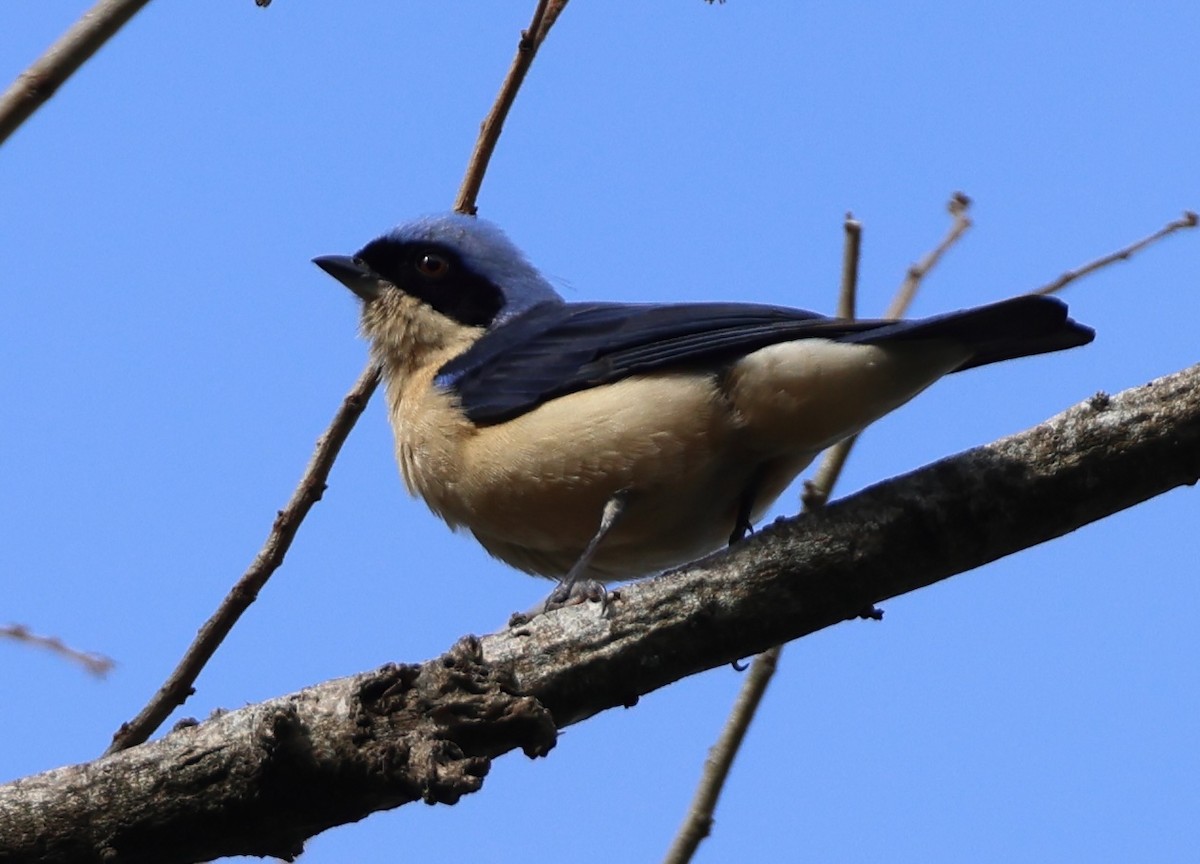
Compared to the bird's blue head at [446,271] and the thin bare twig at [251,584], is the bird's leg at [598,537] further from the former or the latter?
the bird's blue head at [446,271]

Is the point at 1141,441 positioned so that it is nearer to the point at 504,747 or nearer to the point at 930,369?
the point at 930,369

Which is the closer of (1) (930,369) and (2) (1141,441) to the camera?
(2) (1141,441)

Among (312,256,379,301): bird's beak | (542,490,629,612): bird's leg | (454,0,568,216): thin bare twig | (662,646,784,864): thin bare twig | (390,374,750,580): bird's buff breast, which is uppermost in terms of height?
(312,256,379,301): bird's beak

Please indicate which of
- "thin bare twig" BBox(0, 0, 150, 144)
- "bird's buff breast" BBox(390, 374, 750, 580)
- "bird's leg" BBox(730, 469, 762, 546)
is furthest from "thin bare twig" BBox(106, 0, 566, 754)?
"thin bare twig" BBox(0, 0, 150, 144)

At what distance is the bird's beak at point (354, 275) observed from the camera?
721 centimetres

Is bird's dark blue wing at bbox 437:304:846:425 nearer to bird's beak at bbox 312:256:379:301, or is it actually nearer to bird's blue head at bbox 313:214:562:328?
→ bird's blue head at bbox 313:214:562:328

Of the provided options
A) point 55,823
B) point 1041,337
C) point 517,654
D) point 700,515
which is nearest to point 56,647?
point 55,823

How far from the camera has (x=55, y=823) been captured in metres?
4.26

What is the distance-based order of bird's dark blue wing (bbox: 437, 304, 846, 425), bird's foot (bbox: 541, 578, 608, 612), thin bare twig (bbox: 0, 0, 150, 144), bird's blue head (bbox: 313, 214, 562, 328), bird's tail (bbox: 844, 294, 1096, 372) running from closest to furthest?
1. thin bare twig (bbox: 0, 0, 150, 144)
2. bird's foot (bbox: 541, 578, 608, 612)
3. bird's tail (bbox: 844, 294, 1096, 372)
4. bird's dark blue wing (bbox: 437, 304, 846, 425)
5. bird's blue head (bbox: 313, 214, 562, 328)

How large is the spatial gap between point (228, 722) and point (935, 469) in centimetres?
231

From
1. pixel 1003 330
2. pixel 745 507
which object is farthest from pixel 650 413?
pixel 1003 330

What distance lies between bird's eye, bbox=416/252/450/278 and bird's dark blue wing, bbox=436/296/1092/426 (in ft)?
1.68

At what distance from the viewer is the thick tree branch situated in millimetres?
4273

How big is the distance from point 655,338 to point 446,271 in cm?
172
